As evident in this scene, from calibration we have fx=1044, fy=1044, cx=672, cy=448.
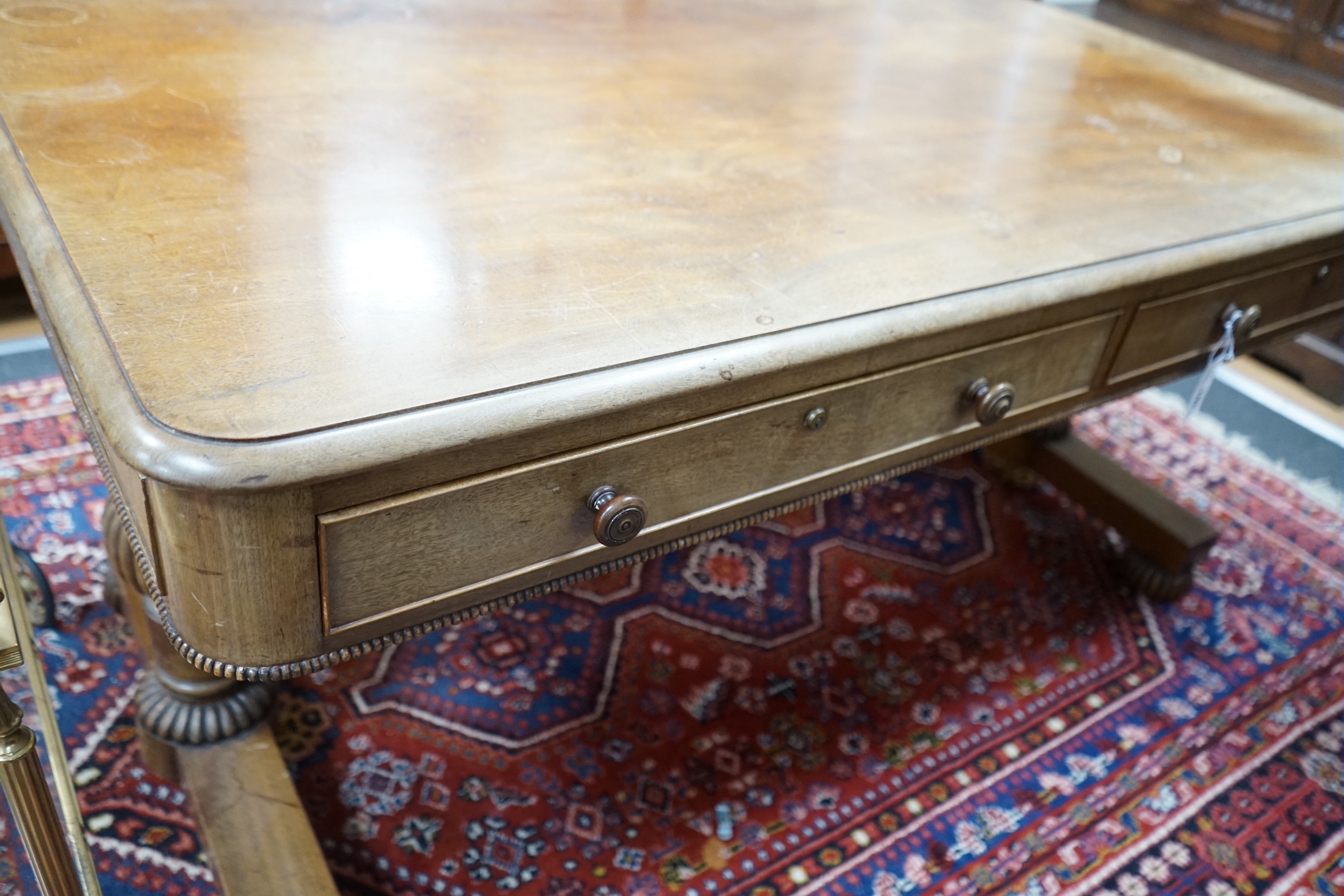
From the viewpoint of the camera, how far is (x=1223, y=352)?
36.8 inches

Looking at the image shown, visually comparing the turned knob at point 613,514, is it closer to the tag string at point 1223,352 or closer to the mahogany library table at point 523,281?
the mahogany library table at point 523,281

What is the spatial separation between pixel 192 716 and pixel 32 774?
1.26 feet

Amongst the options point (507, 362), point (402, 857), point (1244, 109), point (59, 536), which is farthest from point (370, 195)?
point (1244, 109)

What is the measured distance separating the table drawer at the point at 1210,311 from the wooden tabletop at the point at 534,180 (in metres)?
0.06

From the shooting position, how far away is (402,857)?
2.98ft

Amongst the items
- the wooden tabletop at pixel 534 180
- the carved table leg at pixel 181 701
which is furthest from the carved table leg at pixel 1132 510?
the carved table leg at pixel 181 701

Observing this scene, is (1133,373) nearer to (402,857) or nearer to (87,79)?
(402,857)

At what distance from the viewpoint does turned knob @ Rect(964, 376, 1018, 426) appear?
0.75 m

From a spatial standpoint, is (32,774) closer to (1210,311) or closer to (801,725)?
(801,725)

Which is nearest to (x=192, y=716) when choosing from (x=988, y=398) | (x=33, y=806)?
(x=33, y=806)

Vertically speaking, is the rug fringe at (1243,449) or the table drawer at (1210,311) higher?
the table drawer at (1210,311)

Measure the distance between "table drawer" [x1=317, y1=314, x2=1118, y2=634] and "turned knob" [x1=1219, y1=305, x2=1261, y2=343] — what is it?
18 cm

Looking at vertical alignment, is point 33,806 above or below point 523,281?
below

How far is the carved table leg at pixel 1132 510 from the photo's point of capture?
4.17ft
